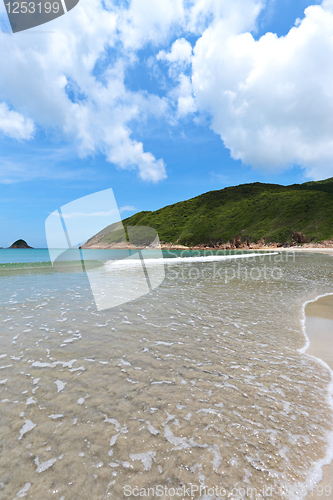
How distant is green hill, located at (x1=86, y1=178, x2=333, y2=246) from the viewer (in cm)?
10344

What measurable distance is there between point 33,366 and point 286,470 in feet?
16.8

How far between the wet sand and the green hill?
318ft

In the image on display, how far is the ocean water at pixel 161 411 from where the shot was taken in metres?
2.65

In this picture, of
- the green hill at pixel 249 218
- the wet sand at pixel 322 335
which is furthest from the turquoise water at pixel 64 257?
the green hill at pixel 249 218

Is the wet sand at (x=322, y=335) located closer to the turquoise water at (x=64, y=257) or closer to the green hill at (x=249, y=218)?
the turquoise water at (x=64, y=257)

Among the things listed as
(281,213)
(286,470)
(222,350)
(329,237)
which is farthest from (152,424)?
(281,213)

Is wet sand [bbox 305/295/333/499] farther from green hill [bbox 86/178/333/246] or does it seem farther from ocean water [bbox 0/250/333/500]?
green hill [bbox 86/178/333/246]

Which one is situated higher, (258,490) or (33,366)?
(33,366)

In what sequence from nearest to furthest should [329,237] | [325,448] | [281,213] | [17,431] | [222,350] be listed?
[325,448], [17,431], [222,350], [329,237], [281,213]

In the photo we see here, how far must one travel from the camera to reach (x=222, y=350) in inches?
233

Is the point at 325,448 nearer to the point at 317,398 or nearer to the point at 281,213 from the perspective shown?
the point at 317,398

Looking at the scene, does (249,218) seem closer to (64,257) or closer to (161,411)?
(64,257)

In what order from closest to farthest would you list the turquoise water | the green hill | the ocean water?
the ocean water, the turquoise water, the green hill

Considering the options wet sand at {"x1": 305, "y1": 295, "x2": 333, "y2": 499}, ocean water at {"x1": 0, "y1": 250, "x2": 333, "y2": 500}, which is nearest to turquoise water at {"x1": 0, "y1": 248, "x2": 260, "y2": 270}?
ocean water at {"x1": 0, "y1": 250, "x2": 333, "y2": 500}
